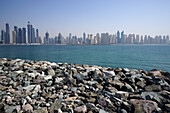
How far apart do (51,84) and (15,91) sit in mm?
1272

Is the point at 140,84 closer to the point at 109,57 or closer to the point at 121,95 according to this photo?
the point at 121,95

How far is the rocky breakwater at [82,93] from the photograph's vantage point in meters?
3.46

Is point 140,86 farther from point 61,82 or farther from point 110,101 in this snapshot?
point 61,82

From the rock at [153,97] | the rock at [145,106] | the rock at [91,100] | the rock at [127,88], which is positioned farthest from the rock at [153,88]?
the rock at [91,100]

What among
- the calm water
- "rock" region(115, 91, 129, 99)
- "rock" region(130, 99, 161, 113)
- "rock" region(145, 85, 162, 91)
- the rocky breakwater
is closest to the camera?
"rock" region(130, 99, 161, 113)

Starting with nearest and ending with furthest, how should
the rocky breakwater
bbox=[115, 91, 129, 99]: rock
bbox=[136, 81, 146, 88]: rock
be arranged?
the rocky breakwater → bbox=[115, 91, 129, 99]: rock → bbox=[136, 81, 146, 88]: rock

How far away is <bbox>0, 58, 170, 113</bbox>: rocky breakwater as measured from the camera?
136 inches

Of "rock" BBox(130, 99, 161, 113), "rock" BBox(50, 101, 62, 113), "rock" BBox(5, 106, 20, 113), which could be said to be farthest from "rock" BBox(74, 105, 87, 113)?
"rock" BBox(5, 106, 20, 113)

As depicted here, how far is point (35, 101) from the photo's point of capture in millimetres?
3812

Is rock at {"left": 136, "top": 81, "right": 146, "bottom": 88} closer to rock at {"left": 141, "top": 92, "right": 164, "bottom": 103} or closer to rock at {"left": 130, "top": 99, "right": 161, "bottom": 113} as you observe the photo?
rock at {"left": 141, "top": 92, "right": 164, "bottom": 103}

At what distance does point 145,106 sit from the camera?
3.41 m

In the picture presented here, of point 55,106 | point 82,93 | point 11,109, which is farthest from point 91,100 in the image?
point 11,109

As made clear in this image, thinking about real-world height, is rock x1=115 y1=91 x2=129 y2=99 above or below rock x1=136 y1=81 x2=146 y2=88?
below

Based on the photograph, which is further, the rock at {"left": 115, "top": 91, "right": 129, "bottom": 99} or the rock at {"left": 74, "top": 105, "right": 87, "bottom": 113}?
the rock at {"left": 115, "top": 91, "right": 129, "bottom": 99}
